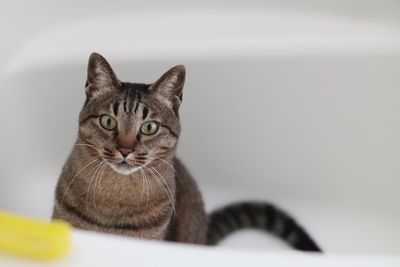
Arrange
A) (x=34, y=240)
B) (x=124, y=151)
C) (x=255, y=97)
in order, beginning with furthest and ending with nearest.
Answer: (x=255, y=97) < (x=124, y=151) < (x=34, y=240)

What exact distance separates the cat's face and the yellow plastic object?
29cm

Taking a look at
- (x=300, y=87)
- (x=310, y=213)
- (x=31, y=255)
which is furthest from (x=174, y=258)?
(x=310, y=213)

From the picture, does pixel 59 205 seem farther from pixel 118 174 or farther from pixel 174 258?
pixel 174 258

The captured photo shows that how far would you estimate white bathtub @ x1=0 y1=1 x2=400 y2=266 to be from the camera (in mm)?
1337

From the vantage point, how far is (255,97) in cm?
140

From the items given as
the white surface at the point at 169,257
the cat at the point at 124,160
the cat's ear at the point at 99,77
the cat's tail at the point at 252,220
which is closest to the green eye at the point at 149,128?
the cat at the point at 124,160

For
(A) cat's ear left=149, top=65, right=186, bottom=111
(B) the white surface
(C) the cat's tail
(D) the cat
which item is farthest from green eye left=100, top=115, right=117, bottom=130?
(C) the cat's tail

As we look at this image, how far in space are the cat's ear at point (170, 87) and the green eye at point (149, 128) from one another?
66 mm

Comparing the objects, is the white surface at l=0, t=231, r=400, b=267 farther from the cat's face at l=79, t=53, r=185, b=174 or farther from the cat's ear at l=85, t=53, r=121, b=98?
the cat's ear at l=85, t=53, r=121, b=98

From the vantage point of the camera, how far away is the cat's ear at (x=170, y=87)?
1024mm

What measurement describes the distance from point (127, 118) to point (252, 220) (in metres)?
0.65

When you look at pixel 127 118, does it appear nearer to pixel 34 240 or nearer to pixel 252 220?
pixel 34 240

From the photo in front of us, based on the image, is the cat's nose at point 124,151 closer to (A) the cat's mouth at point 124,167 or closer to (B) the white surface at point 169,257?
(A) the cat's mouth at point 124,167

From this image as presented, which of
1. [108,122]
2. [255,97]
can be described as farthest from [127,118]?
[255,97]
